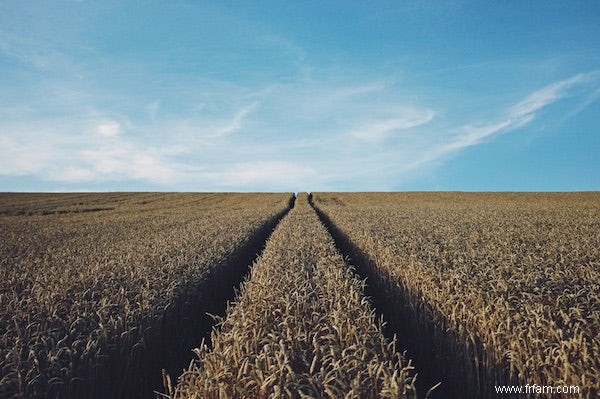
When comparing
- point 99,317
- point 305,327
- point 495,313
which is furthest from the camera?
point 99,317

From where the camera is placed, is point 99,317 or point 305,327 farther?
point 99,317

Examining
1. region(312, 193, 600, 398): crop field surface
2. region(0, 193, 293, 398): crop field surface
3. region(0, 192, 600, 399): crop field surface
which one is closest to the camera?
region(0, 192, 600, 399): crop field surface

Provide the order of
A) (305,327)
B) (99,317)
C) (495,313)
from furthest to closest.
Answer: (99,317) < (495,313) < (305,327)

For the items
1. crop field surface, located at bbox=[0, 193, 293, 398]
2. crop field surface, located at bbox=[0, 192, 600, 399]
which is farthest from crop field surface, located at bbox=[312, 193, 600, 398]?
crop field surface, located at bbox=[0, 193, 293, 398]

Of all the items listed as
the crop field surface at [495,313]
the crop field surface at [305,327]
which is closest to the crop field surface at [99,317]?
the crop field surface at [305,327]

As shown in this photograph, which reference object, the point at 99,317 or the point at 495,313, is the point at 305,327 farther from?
the point at 99,317

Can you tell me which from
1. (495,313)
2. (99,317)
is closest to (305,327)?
(495,313)

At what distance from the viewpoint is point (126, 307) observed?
6.08 meters

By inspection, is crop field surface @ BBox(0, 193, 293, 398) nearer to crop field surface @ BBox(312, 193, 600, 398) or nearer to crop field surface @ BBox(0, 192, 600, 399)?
crop field surface @ BBox(0, 192, 600, 399)

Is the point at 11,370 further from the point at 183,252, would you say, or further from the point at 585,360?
the point at 183,252

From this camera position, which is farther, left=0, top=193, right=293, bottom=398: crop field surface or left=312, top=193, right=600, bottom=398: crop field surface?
left=0, top=193, right=293, bottom=398: crop field surface

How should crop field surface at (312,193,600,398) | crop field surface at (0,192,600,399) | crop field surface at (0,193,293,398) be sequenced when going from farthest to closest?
crop field surface at (0,193,293,398) → crop field surface at (312,193,600,398) → crop field surface at (0,192,600,399)

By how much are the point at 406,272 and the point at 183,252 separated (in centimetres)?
690

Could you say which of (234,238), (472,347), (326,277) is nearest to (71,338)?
(326,277)
